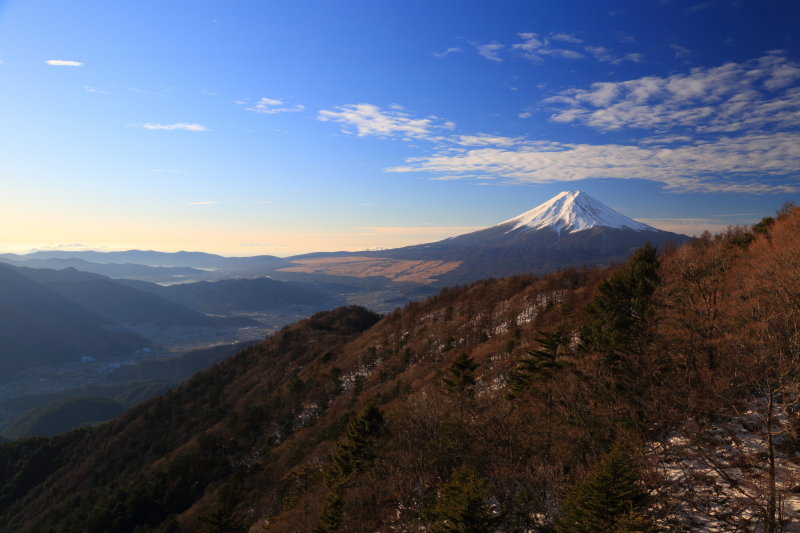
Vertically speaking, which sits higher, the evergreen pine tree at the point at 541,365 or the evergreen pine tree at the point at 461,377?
the evergreen pine tree at the point at 541,365

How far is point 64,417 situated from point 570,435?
193 m

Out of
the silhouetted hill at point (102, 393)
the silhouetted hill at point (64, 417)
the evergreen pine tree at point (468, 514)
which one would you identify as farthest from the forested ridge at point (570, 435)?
the silhouetted hill at point (102, 393)

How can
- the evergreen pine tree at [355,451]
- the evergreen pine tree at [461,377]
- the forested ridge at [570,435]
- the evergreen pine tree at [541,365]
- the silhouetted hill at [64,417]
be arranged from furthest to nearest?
the silhouetted hill at [64,417], the evergreen pine tree at [461,377], the evergreen pine tree at [541,365], the evergreen pine tree at [355,451], the forested ridge at [570,435]

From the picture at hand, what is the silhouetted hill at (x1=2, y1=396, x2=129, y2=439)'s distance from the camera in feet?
445

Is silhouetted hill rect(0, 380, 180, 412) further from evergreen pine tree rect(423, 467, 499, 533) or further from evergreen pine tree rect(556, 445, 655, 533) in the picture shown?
evergreen pine tree rect(556, 445, 655, 533)

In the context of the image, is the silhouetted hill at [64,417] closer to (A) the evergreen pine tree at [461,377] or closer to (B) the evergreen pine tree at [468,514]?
(A) the evergreen pine tree at [461,377]

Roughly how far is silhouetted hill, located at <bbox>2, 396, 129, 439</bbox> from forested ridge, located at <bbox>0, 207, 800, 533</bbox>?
108 m

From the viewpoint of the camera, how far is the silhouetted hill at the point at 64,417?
135625mm

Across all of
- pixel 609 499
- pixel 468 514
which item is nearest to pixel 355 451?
pixel 468 514

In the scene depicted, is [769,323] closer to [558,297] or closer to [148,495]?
[558,297]

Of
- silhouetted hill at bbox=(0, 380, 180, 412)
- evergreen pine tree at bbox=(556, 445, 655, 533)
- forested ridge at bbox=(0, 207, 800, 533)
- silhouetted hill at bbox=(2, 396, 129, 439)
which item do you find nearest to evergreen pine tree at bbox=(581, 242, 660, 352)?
forested ridge at bbox=(0, 207, 800, 533)

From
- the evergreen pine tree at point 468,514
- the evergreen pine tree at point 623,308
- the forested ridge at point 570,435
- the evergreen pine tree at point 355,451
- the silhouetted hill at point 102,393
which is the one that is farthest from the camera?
the silhouetted hill at point 102,393

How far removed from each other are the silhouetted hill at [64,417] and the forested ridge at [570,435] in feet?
353

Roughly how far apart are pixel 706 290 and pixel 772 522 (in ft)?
45.0
